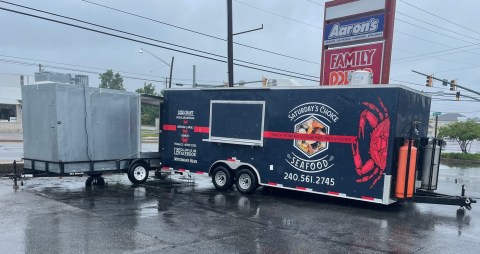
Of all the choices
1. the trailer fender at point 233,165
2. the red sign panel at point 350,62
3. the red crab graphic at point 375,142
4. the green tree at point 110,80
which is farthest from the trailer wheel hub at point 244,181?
the green tree at point 110,80

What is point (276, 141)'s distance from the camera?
1138 centimetres

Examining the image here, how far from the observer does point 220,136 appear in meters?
12.3

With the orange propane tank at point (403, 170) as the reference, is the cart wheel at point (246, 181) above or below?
below

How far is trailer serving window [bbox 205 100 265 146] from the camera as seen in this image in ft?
38.3

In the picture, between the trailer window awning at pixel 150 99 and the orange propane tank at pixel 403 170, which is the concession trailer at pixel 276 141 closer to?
the orange propane tank at pixel 403 170

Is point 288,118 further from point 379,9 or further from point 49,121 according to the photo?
point 49,121

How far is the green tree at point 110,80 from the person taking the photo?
84750 millimetres

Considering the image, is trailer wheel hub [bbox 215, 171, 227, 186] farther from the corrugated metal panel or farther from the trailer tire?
the corrugated metal panel

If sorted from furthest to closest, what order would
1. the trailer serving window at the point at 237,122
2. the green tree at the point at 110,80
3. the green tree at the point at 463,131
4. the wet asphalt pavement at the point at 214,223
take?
the green tree at the point at 110,80, the green tree at the point at 463,131, the trailer serving window at the point at 237,122, the wet asphalt pavement at the point at 214,223

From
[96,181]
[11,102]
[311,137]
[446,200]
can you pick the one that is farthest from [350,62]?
[11,102]

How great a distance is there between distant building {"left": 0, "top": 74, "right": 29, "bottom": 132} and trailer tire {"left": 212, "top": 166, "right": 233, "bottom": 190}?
152ft

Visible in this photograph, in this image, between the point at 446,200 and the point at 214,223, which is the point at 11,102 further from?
the point at 446,200

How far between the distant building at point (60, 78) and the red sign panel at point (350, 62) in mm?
8606

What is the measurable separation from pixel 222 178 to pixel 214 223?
414 centimetres
